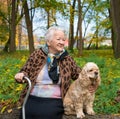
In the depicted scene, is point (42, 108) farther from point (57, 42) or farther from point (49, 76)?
point (57, 42)

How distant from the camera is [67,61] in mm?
4418

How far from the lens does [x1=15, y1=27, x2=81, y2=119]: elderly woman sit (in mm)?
4148

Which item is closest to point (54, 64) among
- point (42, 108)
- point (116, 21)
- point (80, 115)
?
point (42, 108)

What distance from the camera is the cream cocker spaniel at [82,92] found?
178 inches

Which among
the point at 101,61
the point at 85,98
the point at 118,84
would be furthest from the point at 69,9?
the point at 85,98

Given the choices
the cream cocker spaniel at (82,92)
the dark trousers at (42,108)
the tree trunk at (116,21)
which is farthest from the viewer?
the tree trunk at (116,21)

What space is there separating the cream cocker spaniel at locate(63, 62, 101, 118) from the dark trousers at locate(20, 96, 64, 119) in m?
0.60

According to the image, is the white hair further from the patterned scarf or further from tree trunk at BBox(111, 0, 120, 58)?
tree trunk at BBox(111, 0, 120, 58)

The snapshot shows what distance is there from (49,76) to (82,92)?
0.75 m

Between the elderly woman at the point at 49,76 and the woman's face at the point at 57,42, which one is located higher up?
the woman's face at the point at 57,42

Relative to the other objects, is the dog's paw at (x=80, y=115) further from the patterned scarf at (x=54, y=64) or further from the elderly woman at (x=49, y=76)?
the patterned scarf at (x=54, y=64)

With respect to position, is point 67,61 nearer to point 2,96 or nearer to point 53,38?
point 53,38

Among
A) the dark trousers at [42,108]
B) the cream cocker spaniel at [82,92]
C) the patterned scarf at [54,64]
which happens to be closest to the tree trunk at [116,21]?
the cream cocker spaniel at [82,92]

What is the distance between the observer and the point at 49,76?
4.25 m
